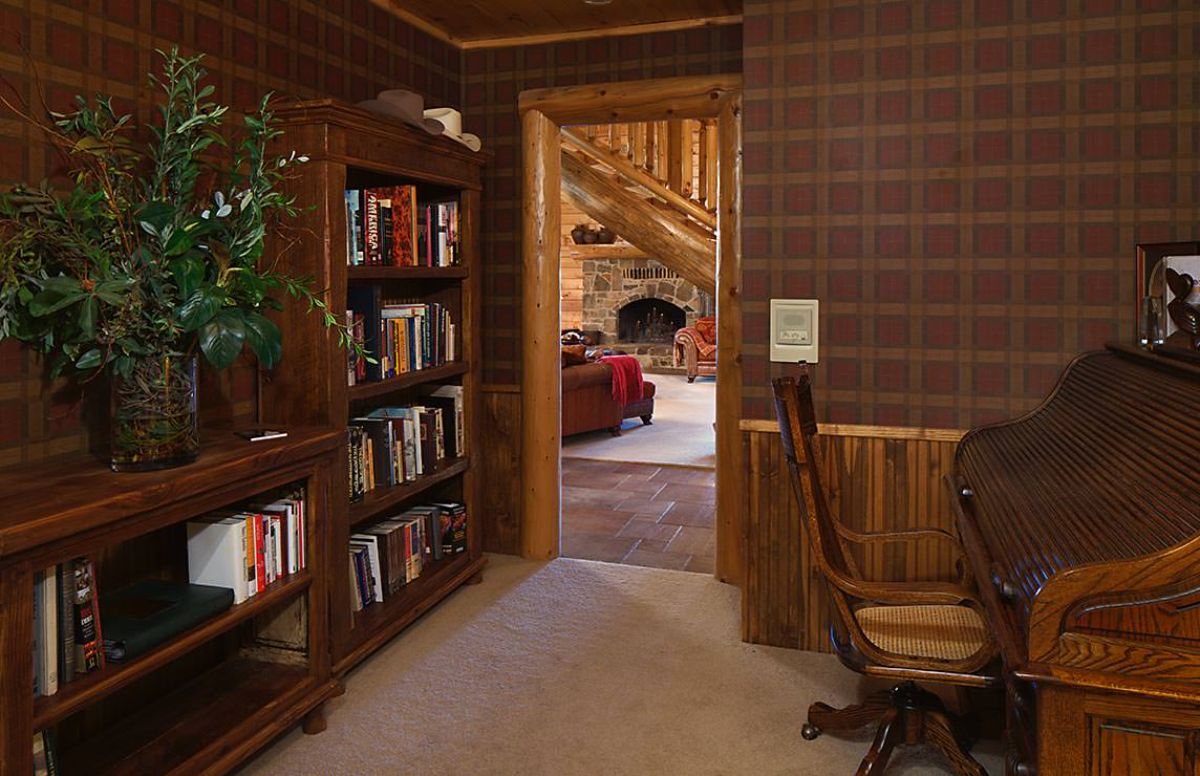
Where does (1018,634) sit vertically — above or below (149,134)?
below

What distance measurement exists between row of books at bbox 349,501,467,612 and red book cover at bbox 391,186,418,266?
101 cm

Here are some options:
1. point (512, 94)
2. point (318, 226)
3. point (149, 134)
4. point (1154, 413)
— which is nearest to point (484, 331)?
point (512, 94)

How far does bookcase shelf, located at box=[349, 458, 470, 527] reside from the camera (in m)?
3.09

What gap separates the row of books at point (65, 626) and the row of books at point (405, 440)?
119 centimetres

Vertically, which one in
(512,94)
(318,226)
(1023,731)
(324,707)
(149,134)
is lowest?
(324,707)

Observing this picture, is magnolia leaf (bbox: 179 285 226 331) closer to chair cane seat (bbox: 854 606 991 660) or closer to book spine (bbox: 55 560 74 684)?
book spine (bbox: 55 560 74 684)

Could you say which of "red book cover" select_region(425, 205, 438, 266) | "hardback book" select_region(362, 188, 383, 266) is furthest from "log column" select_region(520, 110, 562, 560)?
"hardback book" select_region(362, 188, 383, 266)

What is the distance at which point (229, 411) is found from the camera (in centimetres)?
290

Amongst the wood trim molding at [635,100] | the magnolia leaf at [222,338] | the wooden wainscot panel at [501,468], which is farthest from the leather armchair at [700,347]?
the magnolia leaf at [222,338]

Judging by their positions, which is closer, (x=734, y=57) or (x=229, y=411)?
(x=229, y=411)

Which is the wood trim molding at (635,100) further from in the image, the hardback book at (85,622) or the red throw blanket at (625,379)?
the red throw blanket at (625,379)

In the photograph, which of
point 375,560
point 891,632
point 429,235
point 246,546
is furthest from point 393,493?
point 891,632

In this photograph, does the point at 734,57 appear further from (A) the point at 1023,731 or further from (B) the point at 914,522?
(A) the point at 1023,731

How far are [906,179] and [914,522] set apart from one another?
45.2 inches
